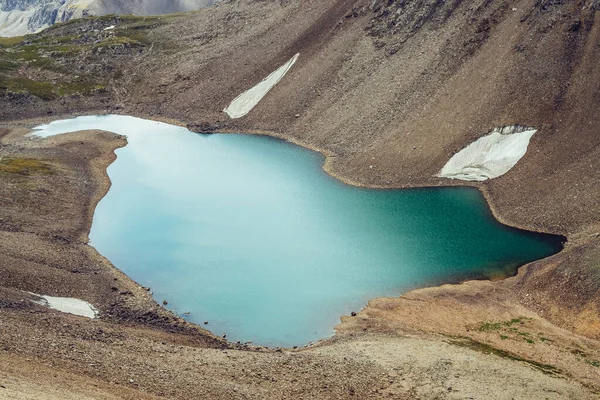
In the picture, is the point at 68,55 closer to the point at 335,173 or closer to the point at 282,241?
the point at 335,173

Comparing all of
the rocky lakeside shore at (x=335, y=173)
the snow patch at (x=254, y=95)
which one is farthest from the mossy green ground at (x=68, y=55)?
the snow patch at (x=254, y=95)

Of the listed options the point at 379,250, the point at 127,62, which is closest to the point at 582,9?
the point at 379,250

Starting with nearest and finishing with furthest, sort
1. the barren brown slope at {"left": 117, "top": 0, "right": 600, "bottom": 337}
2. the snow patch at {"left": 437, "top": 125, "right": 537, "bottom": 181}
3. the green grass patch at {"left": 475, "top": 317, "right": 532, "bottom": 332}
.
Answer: the green grass patch at {"left": 475, "top": 317, "right": 532, "bottom": 332}
the barren brown slope at {"left": 117, "top": 0, "right": 600, "bottom": 337}
the snow patch at {"left": 437, "top": 125, "right": 537, "bottom": 181}

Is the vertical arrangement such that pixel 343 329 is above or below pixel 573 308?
below

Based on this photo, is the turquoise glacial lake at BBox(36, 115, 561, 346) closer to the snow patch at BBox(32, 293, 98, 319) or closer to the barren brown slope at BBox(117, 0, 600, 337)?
the barren brown slope at BBox(117, 0, 600, 337)

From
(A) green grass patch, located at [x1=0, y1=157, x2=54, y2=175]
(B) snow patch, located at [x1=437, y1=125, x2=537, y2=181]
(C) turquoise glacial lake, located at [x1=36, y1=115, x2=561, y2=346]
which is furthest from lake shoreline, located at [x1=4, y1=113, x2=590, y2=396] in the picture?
(A) green grass patch, located at [x1=0, y1=157, x2=54, y2=175]

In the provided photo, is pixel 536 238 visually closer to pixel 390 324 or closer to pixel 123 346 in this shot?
pixel 390 324
